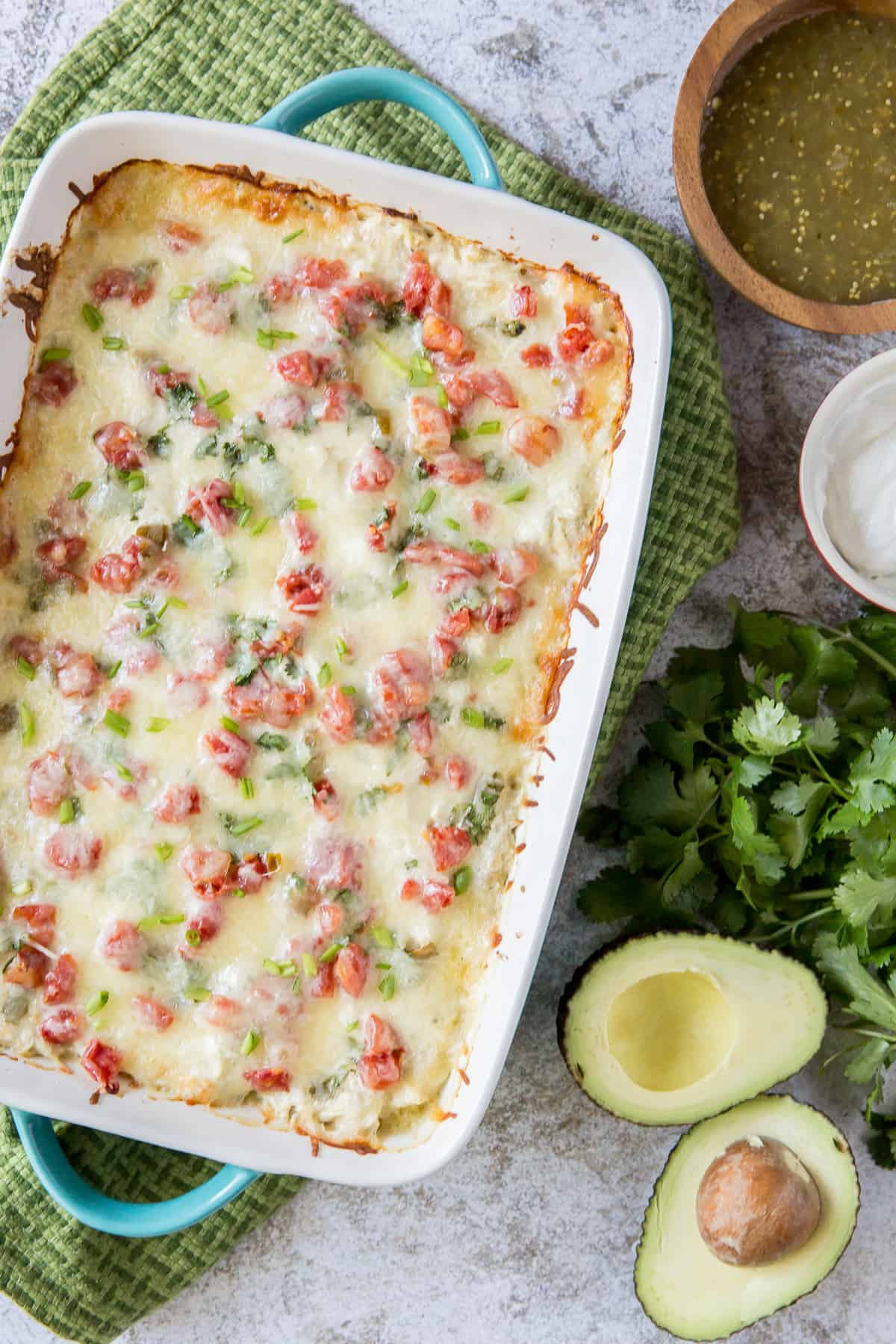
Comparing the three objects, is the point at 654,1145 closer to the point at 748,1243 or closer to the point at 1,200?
the point at 748,1243

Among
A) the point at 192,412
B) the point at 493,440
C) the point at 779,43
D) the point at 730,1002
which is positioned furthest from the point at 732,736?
the point at 779,43

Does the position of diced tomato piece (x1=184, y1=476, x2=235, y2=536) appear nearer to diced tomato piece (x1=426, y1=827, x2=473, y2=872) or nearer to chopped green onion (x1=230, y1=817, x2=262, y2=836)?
chopped green onion (x1=230, y1=817, x2=262, y2=836)

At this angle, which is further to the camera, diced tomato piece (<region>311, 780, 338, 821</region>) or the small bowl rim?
the small bowl rim

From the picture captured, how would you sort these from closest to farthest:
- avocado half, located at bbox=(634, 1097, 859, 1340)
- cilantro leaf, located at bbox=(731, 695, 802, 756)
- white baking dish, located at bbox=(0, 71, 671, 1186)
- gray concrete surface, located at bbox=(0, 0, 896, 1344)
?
white baking dish, located at bbox=(0, 71, 671, 1186)
cilantro leaf, located at bbox=(731, 695, 802, 756)
avocado half, located at bbox=(634, 1097, 859, 1340)
gray concrete surface, located at bbox=(0, 0, 896, 1344)

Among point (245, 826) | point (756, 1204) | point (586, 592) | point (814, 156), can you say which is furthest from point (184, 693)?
point (814, 156)

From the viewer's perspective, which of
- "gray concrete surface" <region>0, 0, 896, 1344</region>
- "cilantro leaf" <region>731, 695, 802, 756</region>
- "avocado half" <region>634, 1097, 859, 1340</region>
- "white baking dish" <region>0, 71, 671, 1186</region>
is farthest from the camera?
"gray concrete surface" <region>0, 0, 896, 1344</region>

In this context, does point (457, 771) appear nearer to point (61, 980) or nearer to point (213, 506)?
point (213, 506)

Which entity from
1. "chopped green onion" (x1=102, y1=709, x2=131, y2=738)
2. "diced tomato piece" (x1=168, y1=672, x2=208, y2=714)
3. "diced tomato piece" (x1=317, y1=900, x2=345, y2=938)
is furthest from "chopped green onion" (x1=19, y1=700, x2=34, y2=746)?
"diced tomato piece" (x1=317, y1=900, x2=345, y2=938)
